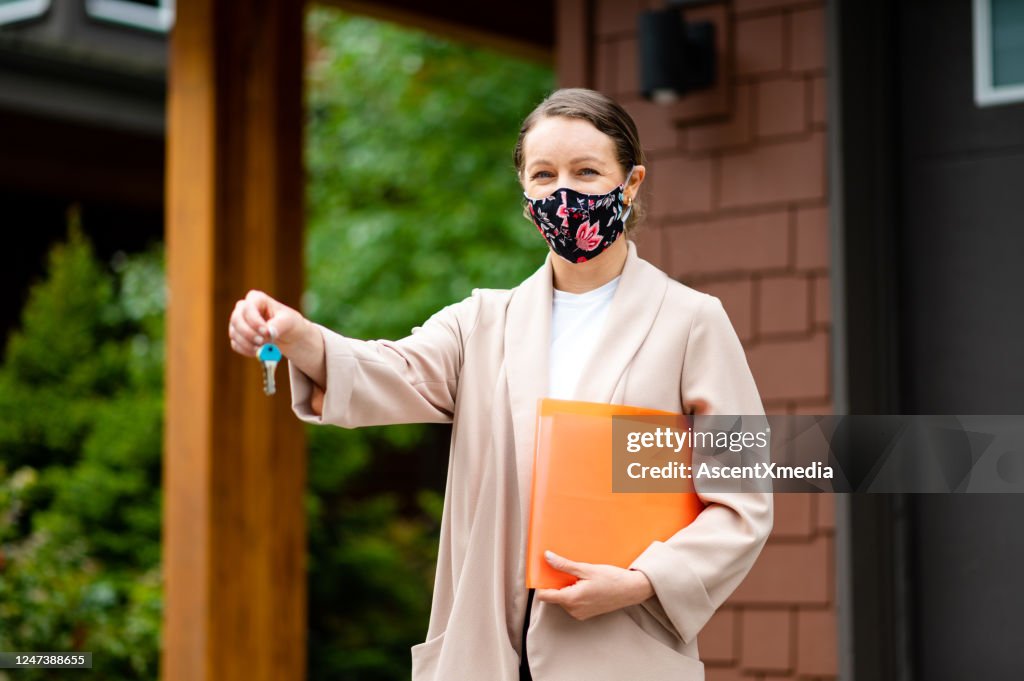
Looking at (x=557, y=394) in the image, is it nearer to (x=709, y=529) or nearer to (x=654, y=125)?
(x=709, y=529)

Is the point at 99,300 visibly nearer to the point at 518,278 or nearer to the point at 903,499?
the point at 518,278

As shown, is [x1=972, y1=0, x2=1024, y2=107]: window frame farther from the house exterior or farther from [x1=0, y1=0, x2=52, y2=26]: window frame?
[x1=0, y1=0, x2=52, y2=26]: window frame

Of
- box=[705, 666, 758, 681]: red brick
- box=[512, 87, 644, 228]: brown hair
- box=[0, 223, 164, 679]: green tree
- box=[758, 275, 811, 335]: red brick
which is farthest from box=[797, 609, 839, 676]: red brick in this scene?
box=[0, 223, 164, 679]: green tree

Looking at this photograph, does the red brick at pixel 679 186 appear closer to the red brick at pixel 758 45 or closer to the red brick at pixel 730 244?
the red brick at pixel 730 244

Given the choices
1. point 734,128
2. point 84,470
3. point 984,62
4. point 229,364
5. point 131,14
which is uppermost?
point 131,14

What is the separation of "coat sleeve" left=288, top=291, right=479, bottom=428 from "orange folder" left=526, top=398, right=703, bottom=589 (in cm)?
21

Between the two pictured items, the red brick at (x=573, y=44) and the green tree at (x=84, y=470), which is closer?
the red brick at (x=573, y=44)

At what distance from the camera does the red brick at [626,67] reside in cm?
436

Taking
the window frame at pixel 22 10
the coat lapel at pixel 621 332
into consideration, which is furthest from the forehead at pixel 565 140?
the window frame at pixel 22 10

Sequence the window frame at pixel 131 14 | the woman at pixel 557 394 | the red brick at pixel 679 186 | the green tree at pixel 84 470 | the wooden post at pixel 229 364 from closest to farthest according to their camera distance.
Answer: the woman at pixel 557 394, the red brick at pixel 679 186, the wooden post at pixel 229 364, the green tree at pixel 84 470, the window frame at pixel 131 14

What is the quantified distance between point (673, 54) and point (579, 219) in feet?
7.11

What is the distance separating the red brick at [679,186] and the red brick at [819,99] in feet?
1.22

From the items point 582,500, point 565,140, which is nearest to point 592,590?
point 582,500

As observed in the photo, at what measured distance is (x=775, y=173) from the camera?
403cm
